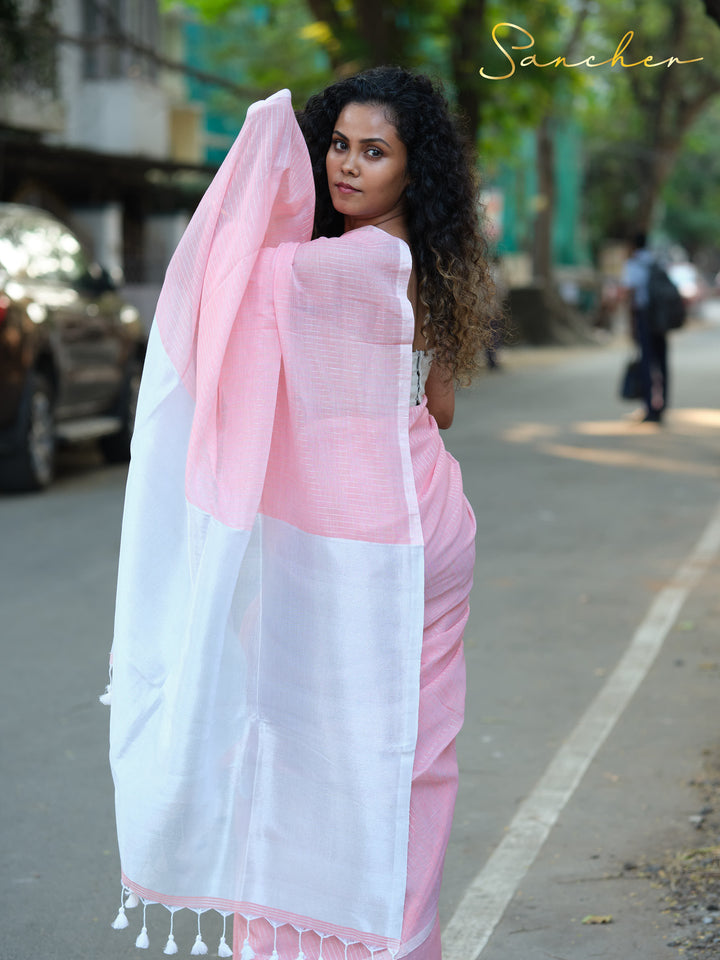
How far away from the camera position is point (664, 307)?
14844 mm

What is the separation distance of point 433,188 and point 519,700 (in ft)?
10.3

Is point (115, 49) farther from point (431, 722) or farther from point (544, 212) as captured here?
point (431, 722)

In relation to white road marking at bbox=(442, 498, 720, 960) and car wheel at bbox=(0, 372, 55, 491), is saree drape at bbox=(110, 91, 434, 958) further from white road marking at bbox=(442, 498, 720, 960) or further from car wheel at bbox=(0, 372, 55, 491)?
car wheel at bbox=(0, 372, 55, 491)

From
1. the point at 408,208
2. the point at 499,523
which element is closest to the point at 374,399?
the point at 408,208

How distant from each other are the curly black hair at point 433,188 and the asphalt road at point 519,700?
1497mm

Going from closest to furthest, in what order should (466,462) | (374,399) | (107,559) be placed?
(374,399) < (107,559) < (466,462)

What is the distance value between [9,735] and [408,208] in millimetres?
2959

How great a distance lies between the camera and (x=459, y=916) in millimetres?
3758

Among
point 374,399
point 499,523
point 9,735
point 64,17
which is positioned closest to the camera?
point 374,399

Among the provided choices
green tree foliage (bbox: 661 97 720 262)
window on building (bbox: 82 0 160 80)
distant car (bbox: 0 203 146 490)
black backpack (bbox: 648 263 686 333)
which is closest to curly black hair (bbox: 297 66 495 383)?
distant car (bbox: 0 203 146 490)

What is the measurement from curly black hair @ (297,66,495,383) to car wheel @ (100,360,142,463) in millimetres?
9795

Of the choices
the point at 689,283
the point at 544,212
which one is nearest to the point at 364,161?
the point at 544,212

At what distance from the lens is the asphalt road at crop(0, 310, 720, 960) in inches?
150

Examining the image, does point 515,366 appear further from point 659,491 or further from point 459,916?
point 459,916
